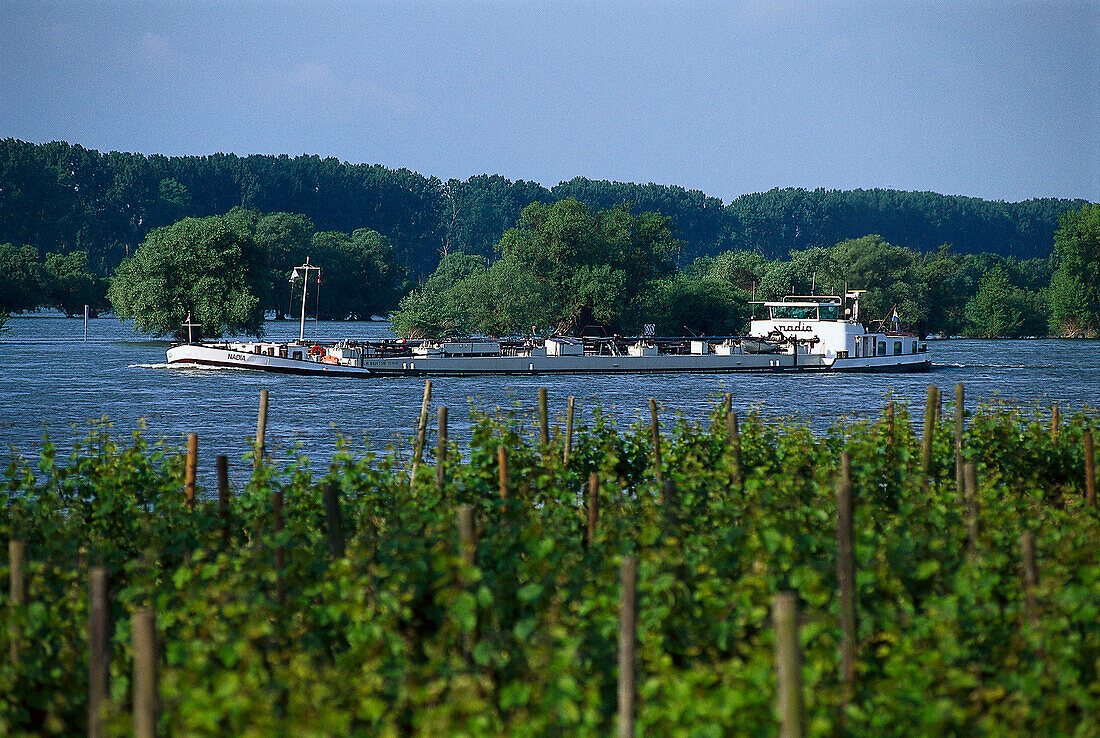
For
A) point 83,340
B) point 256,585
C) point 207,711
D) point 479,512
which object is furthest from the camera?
point 83,340

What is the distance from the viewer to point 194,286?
97.8 m

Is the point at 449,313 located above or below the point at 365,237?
below

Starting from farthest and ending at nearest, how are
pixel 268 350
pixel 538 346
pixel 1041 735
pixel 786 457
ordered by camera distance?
pixel 538 346
pixel 268 350
pixel 786 457
pixel 1041 735

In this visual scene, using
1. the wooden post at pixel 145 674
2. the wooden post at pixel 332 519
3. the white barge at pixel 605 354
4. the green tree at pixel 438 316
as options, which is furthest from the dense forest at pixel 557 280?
the wooden post at pixel 145 674

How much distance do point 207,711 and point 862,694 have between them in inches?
173

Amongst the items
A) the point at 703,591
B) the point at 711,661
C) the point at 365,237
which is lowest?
the point at 711,661

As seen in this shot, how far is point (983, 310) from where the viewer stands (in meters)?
143

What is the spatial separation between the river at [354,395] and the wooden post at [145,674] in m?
22.4

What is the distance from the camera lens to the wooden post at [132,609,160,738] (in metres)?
6.19

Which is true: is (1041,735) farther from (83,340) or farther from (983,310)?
(983,310)

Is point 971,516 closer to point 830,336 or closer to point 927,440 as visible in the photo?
point 927,440

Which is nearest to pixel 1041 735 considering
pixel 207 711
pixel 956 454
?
pixel 207 711

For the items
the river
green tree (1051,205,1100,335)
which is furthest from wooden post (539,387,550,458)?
green tree (1051,205,1100,335)

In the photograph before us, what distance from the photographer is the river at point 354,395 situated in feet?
140
